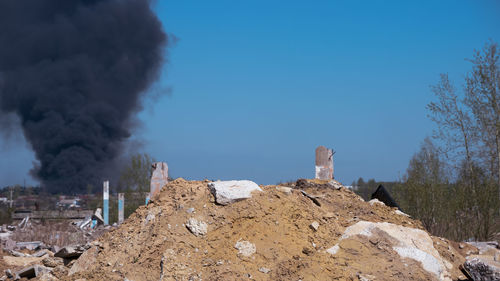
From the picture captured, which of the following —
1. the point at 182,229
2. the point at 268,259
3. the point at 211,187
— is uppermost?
the point at 211,187

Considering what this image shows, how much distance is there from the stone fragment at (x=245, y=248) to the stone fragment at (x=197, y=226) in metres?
0.70

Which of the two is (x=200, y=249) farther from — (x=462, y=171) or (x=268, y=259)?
(x=462, y=171)

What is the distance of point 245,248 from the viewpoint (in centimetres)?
754

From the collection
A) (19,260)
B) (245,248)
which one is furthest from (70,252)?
(19,260)

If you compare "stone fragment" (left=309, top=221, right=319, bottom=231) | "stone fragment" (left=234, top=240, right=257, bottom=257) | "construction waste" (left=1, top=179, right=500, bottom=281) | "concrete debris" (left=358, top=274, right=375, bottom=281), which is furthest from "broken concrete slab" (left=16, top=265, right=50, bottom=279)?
"concrete debris" (left=358, top=274, right=375, bottom=281)

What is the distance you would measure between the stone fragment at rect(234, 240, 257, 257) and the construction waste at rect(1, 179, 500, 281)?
0.05 feet

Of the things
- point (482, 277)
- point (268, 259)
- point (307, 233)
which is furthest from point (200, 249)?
point (482, 277)

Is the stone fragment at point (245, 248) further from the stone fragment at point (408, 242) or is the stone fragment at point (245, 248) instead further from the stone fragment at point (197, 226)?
the stone fragment at point (408, 242)

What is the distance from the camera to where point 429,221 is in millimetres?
15164

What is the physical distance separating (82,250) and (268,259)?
411 centimetres

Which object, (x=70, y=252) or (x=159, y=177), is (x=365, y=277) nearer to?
(x=159, y=177)

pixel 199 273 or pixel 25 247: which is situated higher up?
pixel 25 247

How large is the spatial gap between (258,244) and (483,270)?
10.9ft

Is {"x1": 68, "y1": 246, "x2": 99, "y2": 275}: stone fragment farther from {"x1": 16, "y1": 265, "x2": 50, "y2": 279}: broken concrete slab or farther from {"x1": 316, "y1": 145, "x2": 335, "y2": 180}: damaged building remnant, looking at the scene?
{"x1": 316, "y1": 145, "x2": 335, "y2": 180}: damaged building remnant
